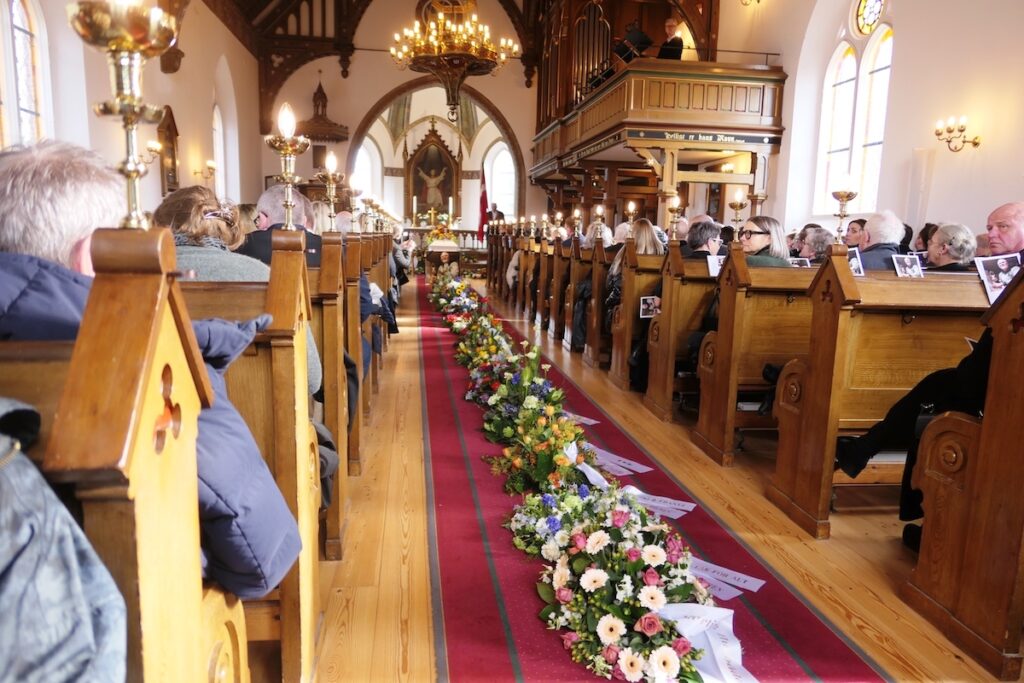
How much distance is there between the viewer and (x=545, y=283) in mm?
8219

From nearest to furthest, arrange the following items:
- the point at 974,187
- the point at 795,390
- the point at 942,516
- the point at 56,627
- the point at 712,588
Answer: the point at 56,627, the point at 942,516, the point at 712,588, the point at 795,390, the point at 974,187

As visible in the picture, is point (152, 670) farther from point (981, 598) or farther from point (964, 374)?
point (964, 374)

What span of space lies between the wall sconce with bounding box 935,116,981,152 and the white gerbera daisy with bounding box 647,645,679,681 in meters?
6.82

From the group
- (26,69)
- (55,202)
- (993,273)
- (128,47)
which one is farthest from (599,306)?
(26,69)

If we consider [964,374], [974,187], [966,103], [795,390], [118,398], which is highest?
[966,103]

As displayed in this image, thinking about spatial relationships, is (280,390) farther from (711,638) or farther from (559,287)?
(559,287)

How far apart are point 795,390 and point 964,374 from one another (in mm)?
814

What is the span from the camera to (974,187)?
6828 mm

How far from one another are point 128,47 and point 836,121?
10.3 meters

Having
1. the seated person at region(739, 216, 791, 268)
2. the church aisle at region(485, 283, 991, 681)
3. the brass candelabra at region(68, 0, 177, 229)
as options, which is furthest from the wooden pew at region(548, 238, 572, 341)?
the brass candelabra at region(68, 0, 177, 229)

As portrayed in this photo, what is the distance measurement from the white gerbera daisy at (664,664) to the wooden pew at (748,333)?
198 centimetres

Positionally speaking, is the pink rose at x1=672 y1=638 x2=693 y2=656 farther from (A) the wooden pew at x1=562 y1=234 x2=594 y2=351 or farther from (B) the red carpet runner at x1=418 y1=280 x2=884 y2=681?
(A) the wooden pew at x1=562 y1=234 x2=594 y2=351

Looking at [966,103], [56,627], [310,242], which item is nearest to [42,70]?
[310,242]

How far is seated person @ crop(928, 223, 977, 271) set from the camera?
3.65 metres
